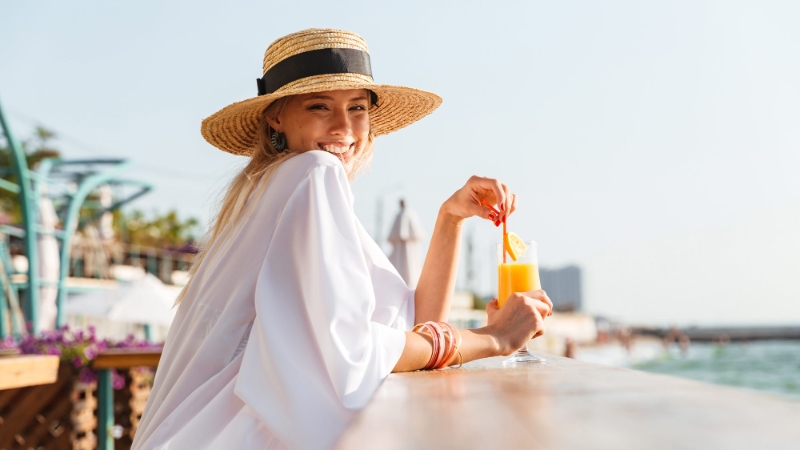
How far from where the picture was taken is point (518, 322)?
148 centimetres

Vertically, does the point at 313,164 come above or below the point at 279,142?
below

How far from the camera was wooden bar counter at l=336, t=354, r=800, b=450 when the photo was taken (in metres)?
0.43

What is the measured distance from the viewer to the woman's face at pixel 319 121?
6.00 feet

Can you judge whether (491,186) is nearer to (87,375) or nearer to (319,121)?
(319,121)

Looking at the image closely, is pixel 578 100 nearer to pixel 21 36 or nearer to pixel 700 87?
pixel 700 87

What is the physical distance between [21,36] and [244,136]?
1534 inches

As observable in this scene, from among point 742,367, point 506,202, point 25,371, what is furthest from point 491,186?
point 742,367

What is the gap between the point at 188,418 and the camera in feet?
4.34

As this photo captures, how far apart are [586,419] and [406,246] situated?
5594 mm

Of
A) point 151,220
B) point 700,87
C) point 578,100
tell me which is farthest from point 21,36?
point 700,87

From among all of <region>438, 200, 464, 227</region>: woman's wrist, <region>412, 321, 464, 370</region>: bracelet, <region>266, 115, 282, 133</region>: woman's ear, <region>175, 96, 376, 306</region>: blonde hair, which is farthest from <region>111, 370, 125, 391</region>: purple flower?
<region>412, 321, 464, 370</region>: bracelet

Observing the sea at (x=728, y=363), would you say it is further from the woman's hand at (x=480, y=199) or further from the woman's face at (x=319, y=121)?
Answer: the woman's face at (x=319, y=121)

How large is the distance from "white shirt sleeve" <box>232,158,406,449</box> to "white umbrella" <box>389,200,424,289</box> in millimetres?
4590

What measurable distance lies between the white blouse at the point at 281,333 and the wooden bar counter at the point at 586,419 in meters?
0.33
